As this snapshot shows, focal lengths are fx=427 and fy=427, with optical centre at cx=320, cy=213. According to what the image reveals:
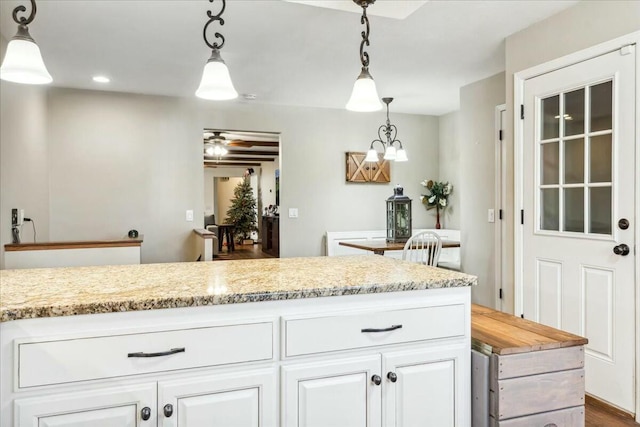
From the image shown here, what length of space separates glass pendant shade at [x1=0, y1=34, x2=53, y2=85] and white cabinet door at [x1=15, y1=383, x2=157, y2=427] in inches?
41.5

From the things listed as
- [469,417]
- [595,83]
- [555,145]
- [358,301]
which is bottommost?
[469,417]

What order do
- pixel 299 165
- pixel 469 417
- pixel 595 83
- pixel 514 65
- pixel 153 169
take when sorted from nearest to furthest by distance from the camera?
pixel 469 417 < pixel 595 83 < pixel 514 65 < pixel 153 169 < pixel 299 165

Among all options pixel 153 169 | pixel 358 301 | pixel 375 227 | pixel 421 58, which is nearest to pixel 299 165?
pixel 375 227

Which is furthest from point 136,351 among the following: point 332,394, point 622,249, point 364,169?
point 364,169

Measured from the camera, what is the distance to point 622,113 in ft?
7.80

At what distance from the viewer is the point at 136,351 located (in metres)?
1.28

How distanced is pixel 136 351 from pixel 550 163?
276 cm

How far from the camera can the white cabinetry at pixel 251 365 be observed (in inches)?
47.6

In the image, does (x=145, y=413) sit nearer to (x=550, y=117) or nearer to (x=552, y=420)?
(x=552, y=420)

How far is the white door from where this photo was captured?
2.38 metres

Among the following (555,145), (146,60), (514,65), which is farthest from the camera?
(146,60)

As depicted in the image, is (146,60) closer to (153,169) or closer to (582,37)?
(153,169)

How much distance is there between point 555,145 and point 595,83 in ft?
1.47

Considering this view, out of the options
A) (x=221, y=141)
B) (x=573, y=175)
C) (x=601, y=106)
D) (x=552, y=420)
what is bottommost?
(x=552, y=420)
